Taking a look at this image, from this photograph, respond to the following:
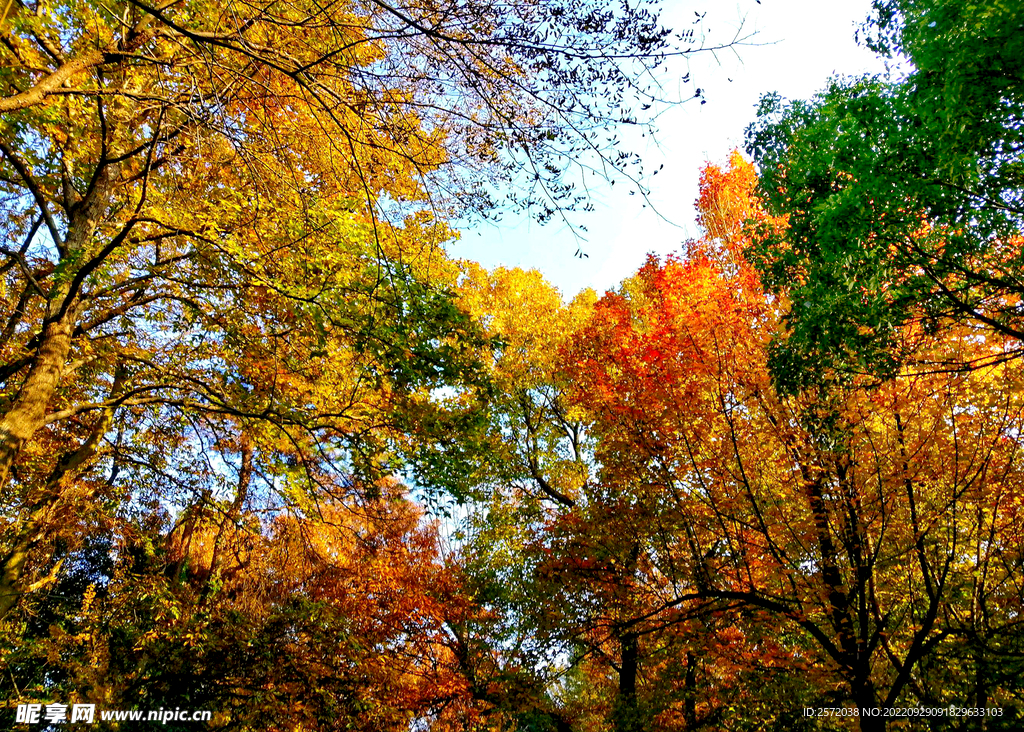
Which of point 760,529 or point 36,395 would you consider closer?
point 36,395

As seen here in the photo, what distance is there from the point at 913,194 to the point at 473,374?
4.47 m

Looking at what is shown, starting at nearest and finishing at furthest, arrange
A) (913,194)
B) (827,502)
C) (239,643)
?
(913,194) < (827,502) < (239,643)

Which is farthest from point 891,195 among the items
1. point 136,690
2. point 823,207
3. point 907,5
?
point 136,690

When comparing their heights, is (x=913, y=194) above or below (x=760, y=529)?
above

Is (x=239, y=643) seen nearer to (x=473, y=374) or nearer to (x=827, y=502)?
(x=473, y=374)

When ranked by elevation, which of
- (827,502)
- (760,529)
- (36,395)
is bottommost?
(760,529)

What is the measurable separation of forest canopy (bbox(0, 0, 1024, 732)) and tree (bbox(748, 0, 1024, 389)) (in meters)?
0.04

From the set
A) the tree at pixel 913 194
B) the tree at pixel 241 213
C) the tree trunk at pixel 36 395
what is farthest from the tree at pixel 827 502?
the tree trunk at pixel 36 395

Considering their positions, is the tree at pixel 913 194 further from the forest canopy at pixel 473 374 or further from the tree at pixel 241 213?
the tree at pixel 241 213

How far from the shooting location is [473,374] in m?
5.68

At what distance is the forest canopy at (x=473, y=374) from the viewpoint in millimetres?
3926

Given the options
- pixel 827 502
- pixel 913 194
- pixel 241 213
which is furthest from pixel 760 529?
pixel 241 213

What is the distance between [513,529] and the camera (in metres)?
12.5

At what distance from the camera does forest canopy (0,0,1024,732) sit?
3.93m
